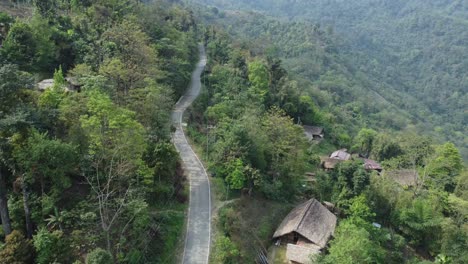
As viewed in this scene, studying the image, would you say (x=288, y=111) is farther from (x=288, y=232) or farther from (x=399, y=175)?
(x=288, y=232)

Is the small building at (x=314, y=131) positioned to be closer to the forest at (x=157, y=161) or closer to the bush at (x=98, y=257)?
the forest at (x=157, y=161)

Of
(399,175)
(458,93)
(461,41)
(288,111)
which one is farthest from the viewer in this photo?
(461,41)

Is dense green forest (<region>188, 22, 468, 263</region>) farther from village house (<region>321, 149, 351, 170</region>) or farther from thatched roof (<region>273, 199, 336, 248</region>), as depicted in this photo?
village house (<region>321, 149, 351, 170</region>)

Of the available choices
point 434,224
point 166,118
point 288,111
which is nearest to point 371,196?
point 434,224

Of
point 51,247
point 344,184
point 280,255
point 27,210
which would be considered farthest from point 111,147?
point 344,184

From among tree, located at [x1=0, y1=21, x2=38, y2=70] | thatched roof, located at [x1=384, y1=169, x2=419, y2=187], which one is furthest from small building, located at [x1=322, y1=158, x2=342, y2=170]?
tree, located at [x1=0, y1=21, x2=38, y2=70]

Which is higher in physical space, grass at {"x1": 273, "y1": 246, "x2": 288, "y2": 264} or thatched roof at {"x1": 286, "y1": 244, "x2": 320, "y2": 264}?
thatched roof at {"x1": 286, "y1": 244, "x2": 320, "y2": 264}

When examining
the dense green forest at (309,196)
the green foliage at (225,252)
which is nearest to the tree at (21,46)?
the dense green forest at (309,196)
